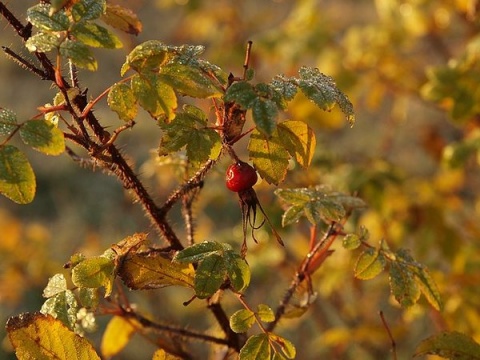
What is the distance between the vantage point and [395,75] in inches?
145

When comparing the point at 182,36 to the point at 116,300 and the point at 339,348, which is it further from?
the point at 116,300

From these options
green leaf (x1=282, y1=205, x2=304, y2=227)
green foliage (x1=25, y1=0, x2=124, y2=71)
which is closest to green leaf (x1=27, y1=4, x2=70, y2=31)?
green foliage (x1=25, y1=0, x2=124, y2=71)

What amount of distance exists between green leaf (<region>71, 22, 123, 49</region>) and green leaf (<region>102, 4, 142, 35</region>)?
291 millimetres

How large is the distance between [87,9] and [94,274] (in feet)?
1.54

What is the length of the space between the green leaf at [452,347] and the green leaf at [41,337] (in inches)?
28.1

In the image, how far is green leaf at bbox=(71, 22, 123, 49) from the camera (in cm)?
118

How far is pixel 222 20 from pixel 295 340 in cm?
225

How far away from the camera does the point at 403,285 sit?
1.47 metres

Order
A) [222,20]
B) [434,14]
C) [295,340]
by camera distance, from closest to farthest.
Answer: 1. [434,14]
2. [222,20]
3. [295,340]

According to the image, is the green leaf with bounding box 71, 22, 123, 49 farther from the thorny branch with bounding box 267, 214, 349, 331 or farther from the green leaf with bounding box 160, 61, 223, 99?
the thorny branch with bounding box 267, 214, 349, 331

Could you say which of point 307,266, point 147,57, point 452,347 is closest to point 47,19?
point 147,57

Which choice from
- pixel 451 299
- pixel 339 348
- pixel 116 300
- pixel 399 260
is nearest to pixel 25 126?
pixel 116 300

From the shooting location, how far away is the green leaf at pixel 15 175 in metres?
1.15

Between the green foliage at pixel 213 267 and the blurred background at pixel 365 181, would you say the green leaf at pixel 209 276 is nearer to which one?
the green foliage at pixel 213 267
